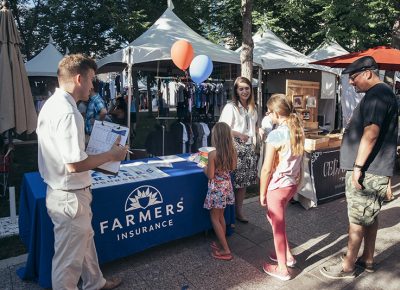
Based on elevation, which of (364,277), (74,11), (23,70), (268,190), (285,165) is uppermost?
(74,11)

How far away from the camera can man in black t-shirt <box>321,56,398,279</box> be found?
2.57m

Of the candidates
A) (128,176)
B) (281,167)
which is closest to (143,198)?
(128,176)

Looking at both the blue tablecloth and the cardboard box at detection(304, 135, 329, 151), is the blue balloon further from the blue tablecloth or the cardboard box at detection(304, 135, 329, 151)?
the blue tablecloth

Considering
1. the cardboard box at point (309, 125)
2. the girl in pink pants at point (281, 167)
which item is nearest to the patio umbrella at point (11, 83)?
→ the girl in pink pants at point (281, 167)

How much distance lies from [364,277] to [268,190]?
1.18m

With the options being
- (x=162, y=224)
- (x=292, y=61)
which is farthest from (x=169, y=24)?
(x=162, y=224)

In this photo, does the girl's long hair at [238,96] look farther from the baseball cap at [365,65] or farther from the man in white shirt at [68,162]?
the man in white shirt at [68,162]

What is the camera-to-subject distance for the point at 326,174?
478cm

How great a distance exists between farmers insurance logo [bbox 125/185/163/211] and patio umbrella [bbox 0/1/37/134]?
2.44 m

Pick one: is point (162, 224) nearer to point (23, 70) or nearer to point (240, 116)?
point (240, 116)

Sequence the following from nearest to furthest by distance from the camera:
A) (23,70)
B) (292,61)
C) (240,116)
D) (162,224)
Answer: (162,224)
(240,116)
(23,70)
(292,61)

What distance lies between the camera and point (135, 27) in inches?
552

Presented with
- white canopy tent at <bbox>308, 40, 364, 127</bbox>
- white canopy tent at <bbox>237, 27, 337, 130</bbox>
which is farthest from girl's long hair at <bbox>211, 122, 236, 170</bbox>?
white canopy tent at <bbox>237, 27, 337, 130</bbox>

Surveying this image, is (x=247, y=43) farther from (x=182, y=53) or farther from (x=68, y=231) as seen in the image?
(x=68, y=231)
